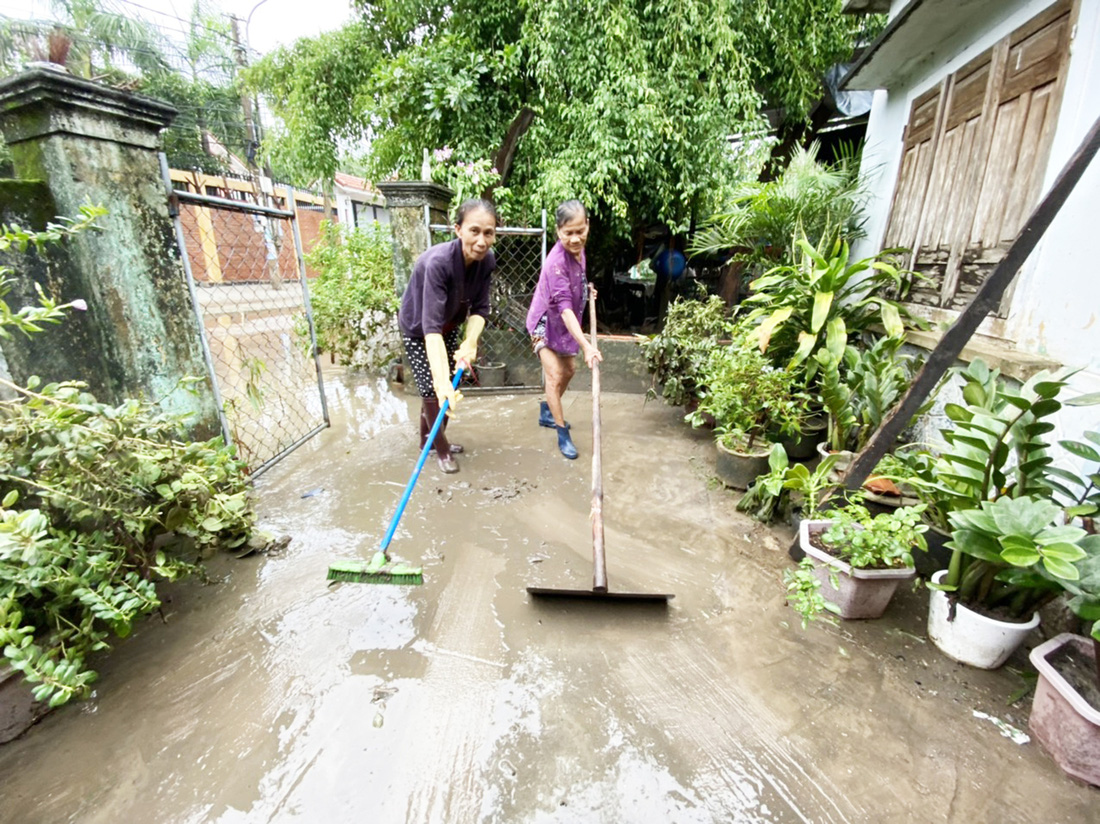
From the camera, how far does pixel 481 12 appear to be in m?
5.45

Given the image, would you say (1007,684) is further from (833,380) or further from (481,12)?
(481,12)

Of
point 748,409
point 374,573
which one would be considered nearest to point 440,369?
point 374,573

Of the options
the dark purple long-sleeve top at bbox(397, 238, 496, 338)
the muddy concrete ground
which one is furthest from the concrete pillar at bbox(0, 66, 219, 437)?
the dark purple long-sleeve top at bbox(397, 238, 496, 338)

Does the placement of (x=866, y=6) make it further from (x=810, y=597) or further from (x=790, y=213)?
(x=810, y=597)

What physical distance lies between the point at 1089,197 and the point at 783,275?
146cm

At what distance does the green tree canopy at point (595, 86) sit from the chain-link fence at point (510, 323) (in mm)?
479

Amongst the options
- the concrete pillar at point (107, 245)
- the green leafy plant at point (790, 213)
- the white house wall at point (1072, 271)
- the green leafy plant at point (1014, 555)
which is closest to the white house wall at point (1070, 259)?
the white house wall at point (1072, 271)

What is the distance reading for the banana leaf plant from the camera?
3066 millimetres

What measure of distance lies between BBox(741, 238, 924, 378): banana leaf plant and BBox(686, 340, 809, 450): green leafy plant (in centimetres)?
14

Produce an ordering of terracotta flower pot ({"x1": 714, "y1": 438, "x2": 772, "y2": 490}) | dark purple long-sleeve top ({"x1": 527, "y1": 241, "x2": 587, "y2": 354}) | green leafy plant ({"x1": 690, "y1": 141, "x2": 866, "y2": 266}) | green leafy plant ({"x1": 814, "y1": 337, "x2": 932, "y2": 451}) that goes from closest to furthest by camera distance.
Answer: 1. green leafy plant ({"x1": 814, "y1": 337, "x2": 932, "y2": 451})
2. terracotta flower pot ({"x1": 714, "y1": 438, "x2": 772, "y2": 490})
3. dark purple long-sleeve top ({"x1": 527, "y1": 241, "x2": 587, "y2": 354})
4. green leafy plant ({"x1": 690, "y1": 141, "x2": 866, "y2": 266})

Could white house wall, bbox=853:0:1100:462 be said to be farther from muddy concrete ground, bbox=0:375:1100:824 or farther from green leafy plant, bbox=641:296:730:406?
green leafy plant, bbox=641:296:730:406

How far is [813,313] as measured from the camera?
308 centimetres

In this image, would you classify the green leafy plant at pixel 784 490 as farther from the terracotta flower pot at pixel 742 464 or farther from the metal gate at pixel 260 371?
the metal gate at pixel 260 371

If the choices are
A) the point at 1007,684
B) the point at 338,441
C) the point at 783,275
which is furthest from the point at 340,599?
the point at 783,275
